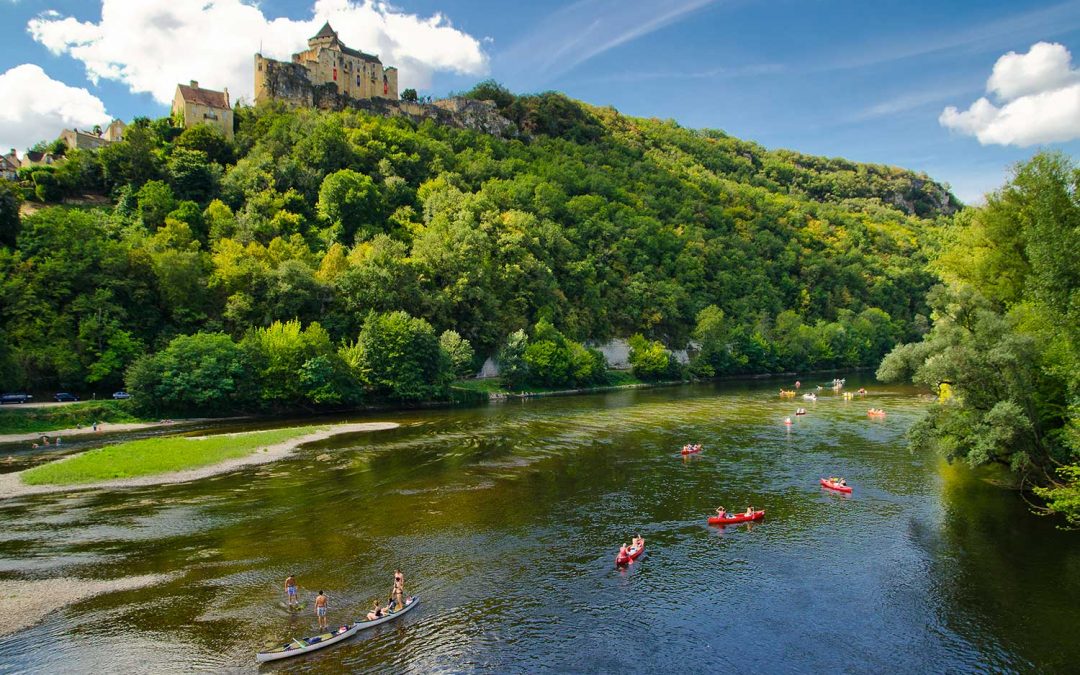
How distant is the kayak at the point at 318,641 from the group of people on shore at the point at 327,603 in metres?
0.19

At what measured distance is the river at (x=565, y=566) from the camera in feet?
68.9

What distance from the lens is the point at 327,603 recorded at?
2420 cm

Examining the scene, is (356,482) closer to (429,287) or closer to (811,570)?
(811,570)

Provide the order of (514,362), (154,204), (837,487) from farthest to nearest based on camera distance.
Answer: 1. (154,204)
2. (514,362)
3. (837,487)

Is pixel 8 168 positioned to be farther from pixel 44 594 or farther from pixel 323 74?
pixel 44 594

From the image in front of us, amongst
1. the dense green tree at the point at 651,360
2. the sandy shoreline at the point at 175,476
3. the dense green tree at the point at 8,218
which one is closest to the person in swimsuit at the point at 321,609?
the sandy shoreline at the point at 175,476

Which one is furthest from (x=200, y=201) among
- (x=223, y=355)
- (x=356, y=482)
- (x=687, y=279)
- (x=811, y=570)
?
(x=811, y=570)

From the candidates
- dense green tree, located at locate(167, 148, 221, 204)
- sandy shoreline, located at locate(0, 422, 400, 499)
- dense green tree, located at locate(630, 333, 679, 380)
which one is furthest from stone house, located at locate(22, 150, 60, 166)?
dense green tree, located at locate(630, 333, 679, 380)

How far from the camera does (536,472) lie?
44.5m

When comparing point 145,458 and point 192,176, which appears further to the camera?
point 192,176

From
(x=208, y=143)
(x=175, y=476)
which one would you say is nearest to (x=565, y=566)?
(x=175, y=476)

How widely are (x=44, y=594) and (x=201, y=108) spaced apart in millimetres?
116623

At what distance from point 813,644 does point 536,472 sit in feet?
81.1

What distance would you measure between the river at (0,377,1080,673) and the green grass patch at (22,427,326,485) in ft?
11.8
